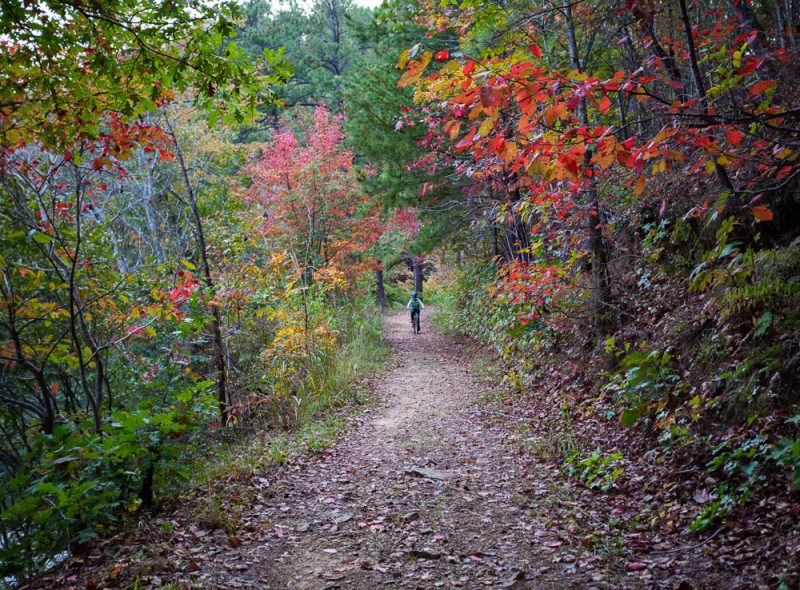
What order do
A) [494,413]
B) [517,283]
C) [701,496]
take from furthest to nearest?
[494,413]
[517,283]
[701,496]

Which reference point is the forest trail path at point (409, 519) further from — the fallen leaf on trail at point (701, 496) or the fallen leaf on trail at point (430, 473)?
the fallen leaf on trail at point (701, 496)

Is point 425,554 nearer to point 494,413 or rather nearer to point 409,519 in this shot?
point 409,519

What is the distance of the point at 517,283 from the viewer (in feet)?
23.9

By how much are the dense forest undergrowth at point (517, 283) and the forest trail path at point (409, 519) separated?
1.76 ft

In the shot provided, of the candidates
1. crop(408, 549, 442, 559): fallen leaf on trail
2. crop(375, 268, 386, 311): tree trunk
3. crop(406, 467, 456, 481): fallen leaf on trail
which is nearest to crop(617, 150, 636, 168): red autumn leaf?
crop(408, 549, 442, 559): fallen leaf on trail

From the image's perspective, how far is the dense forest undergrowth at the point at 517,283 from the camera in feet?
12.0

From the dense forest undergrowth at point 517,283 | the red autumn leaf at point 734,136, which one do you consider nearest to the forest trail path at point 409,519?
the dense forest undergrowth at point 517,283

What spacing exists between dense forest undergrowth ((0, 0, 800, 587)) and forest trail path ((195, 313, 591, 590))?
0.54 meters

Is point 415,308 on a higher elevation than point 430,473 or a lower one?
higher

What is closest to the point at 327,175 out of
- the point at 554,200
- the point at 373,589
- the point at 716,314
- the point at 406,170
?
the point at 406,170

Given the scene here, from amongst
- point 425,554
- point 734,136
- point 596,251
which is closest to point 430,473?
point 425,554

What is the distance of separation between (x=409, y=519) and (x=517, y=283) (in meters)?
3.80

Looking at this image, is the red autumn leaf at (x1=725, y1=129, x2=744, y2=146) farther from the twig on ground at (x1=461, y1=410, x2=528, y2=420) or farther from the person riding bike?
the person riding bike

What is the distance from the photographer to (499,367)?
10.7 meters
